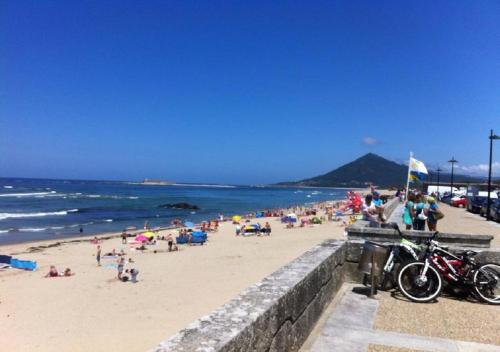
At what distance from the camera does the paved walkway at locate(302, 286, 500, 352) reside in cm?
380

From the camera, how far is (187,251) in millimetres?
22094

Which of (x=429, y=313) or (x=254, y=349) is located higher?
(x=254, y=349)

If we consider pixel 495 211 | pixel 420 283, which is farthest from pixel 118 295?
pixel 495 211

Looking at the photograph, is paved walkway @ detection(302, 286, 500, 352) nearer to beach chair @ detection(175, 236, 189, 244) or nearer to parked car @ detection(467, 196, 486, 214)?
beach chair @ detection(175, 236, 189, 244)

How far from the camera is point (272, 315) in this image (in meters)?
2.87

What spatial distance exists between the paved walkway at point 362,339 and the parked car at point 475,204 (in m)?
26.0

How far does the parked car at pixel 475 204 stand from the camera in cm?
2747

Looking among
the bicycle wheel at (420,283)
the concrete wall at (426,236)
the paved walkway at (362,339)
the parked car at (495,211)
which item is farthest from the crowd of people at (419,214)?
the parked car at (495,211)

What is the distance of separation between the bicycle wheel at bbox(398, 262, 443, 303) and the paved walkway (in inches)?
34.3

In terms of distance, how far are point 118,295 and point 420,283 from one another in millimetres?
10311

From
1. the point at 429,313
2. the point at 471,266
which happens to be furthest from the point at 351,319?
the point at 471,266

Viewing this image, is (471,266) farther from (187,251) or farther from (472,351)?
(187,251)

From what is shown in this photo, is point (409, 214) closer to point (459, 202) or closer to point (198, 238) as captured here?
point (198, 238)

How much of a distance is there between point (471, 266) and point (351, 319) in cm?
193
